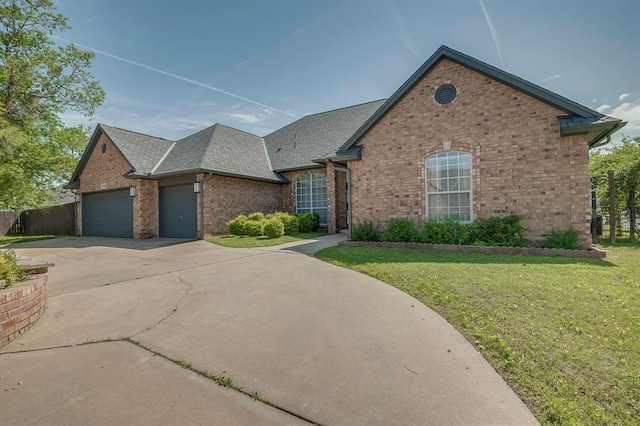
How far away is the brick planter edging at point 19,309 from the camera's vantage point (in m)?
3.41

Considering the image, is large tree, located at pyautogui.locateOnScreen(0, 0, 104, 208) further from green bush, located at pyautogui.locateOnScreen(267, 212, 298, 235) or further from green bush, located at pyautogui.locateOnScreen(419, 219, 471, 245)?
green bush, located at pyautogui.locateOnScreen(419, 219, 471, 245)

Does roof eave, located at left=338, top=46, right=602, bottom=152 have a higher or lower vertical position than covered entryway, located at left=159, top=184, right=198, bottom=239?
higher

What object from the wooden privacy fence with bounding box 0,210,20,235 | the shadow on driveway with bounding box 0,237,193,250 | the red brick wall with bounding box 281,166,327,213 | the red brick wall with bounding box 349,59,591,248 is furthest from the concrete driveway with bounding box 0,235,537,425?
the wooden privacy fence with bounding box 0,210,20,235

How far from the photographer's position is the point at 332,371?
107 inches

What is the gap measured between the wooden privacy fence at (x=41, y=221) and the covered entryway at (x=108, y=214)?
2.17 metres

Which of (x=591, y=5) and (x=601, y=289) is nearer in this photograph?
(x=601, y=289)

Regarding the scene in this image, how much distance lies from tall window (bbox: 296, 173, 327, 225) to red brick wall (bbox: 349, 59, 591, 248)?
16.5 feet

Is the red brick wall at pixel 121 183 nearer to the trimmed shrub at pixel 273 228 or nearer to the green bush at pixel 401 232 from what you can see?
the trimmed shrub at pixel 273 228

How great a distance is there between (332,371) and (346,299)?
2.07 meters

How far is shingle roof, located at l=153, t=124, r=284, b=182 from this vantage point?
14.8 m

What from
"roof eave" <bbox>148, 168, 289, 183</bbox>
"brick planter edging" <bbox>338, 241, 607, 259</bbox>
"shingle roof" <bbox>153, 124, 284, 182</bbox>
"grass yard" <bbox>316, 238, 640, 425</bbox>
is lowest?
"grass yard" <bbox>316, 238, 640, 425</bbox>

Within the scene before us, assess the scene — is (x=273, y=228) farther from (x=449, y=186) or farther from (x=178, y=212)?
(x=449, y=186)

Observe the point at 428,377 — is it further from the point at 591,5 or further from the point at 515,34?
the point at 591,5

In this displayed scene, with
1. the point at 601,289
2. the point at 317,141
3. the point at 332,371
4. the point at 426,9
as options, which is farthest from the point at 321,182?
the point at 332,371
